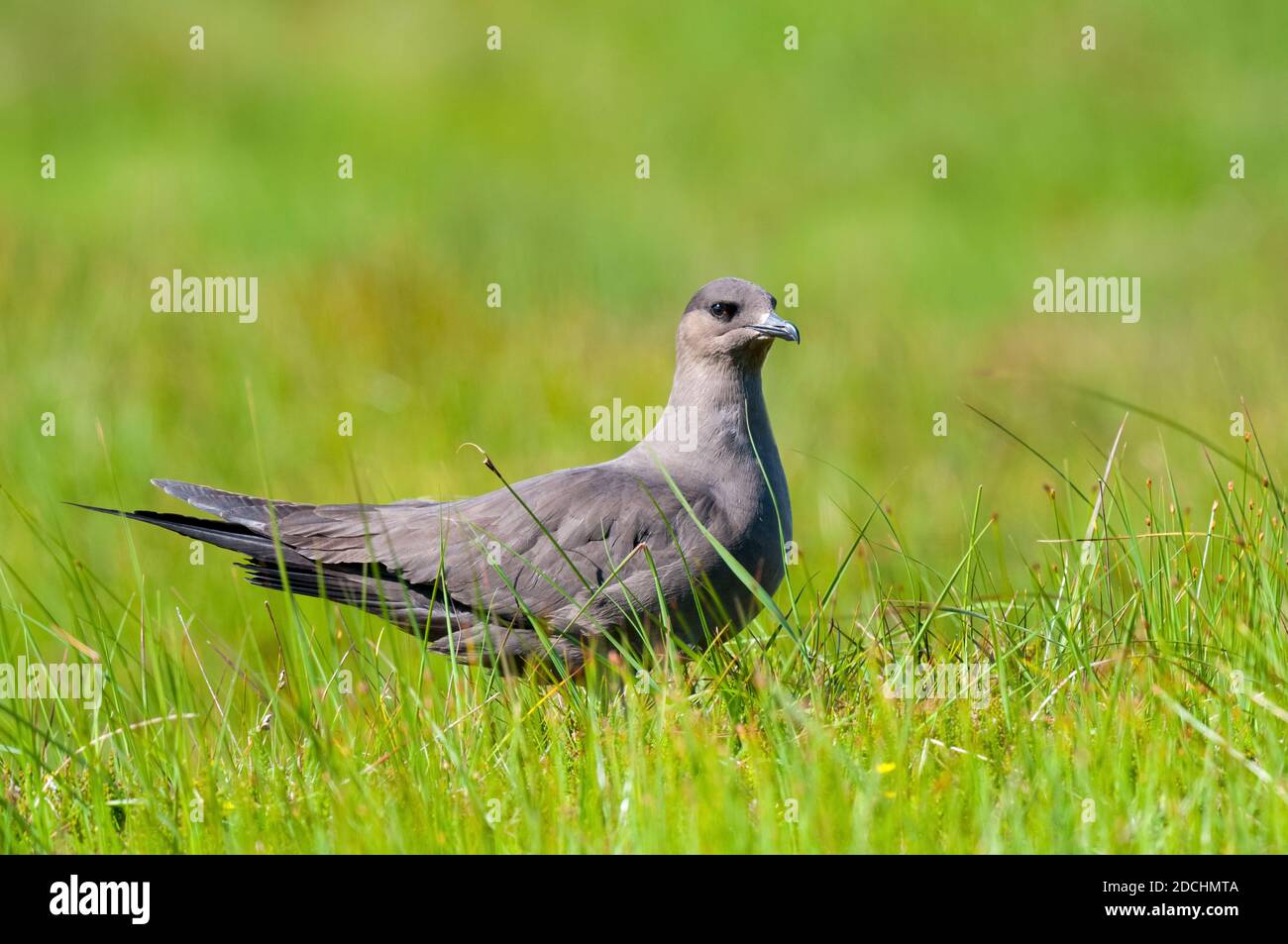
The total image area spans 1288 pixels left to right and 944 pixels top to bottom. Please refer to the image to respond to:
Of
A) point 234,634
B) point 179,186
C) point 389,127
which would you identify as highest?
point 389,127

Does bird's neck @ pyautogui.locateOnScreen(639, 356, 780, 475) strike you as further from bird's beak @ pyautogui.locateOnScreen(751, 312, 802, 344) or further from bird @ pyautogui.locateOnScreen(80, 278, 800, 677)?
bird's beak @ pyautogui.locateOnScreen(751, 312, 802, 344)

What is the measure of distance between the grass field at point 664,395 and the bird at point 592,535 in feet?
0.78

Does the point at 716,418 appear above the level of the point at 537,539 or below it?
above

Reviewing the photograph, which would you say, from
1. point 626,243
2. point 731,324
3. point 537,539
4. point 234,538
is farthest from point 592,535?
point 626,243

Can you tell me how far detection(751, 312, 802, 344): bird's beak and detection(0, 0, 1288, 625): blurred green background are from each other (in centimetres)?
53

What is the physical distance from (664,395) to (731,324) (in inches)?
179

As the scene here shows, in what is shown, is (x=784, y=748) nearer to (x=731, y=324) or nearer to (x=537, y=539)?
(x=537, y=539)

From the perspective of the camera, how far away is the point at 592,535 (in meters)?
4.89

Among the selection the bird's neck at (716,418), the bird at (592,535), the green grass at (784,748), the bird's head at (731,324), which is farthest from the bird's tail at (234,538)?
the bird's head at (731,324)

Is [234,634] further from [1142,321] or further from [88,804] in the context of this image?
[1142,321]

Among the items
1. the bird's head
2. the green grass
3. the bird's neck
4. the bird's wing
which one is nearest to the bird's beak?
the bird's head
